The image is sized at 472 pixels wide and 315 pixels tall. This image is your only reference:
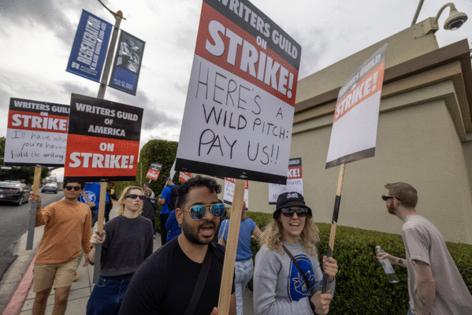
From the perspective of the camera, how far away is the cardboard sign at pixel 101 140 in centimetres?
249

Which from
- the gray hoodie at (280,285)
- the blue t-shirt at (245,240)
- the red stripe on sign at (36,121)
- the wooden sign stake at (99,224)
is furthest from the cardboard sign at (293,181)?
the red stripe on sign at (36,121)

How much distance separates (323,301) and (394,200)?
Result: 1393mm

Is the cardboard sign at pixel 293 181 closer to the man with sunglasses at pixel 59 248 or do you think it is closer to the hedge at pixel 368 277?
the hedge at pixel 368 277

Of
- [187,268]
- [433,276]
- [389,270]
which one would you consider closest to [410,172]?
[389,270]

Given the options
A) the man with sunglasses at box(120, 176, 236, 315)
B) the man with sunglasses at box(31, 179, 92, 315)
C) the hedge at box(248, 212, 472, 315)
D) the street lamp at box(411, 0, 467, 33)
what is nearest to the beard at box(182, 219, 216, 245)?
the man with sunglasses at box(120, 176, 236, 315)

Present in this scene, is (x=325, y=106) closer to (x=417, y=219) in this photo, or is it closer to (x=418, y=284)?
(x=417, y=219)

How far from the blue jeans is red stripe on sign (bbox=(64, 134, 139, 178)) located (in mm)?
1199

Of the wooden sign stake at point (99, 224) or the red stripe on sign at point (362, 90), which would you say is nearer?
the red stripe on sign at point (362, 90)

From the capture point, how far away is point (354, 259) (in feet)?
10.5

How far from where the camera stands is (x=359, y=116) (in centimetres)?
188

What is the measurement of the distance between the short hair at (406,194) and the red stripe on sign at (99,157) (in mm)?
2967

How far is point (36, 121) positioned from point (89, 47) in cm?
203

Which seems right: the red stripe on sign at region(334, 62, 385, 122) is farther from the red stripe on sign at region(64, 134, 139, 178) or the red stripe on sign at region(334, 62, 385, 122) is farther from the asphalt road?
the asphalt road

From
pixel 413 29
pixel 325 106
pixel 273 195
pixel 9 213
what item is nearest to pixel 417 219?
pixel 273 195
